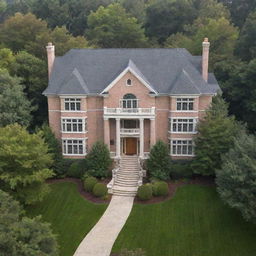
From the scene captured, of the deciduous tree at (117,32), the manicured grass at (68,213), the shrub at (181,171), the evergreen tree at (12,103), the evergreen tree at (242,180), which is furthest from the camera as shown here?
the deciduous tree at (117,32)

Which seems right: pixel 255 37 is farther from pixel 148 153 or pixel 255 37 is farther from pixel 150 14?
pixel 150 14

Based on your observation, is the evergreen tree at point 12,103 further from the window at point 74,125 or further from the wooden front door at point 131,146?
the wooden front door at point 131,146

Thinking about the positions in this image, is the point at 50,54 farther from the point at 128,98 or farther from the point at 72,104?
the point at 128,98

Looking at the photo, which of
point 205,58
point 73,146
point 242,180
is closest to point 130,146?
point 73,146

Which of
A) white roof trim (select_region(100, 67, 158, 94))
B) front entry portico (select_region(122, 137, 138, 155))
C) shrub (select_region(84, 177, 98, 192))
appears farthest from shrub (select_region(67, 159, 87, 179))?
white roof trim (select_region(100, 67, 158, 94))

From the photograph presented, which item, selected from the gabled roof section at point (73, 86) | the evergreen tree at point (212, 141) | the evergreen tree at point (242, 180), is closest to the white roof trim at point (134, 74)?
the gabled roof section at point (73, 86)

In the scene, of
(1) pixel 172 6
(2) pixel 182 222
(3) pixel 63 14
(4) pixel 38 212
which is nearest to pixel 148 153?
(2) pixel 182 222
